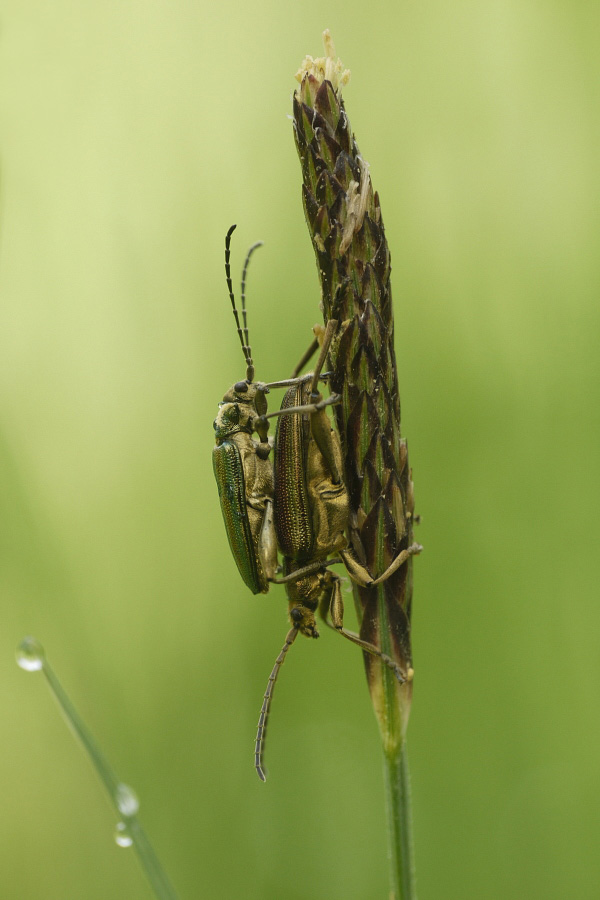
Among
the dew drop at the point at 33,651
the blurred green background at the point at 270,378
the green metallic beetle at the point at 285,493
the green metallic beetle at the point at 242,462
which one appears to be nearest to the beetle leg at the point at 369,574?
the green metallic beetle at the point at 285,493

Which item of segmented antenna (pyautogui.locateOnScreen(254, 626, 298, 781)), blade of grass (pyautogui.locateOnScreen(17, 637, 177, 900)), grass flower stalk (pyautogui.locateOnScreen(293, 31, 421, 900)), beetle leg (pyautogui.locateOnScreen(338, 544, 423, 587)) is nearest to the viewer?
blade of grass (pyautogui.locateOnScreen(17, 637, 177, 900))

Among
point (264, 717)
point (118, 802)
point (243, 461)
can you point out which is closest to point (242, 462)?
point (243, 461)

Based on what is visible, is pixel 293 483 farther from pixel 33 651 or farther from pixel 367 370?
pixel 33 651

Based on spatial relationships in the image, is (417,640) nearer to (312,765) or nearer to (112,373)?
(312,765)

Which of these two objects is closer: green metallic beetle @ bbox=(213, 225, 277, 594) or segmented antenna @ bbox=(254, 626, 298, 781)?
segmented antenna @ bbox=(254, 626, 298, 781)

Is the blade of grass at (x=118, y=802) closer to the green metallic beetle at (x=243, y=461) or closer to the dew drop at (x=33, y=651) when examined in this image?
the dew drop at (x=33, y=651)

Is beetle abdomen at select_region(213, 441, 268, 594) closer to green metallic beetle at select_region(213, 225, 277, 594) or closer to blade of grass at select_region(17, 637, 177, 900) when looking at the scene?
green metallic beetle at select_region(213, 225, 277, 594)

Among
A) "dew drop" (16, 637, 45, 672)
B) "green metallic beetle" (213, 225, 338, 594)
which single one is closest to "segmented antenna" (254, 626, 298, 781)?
"green metallic beetle" (213, 225, 338, 594)
